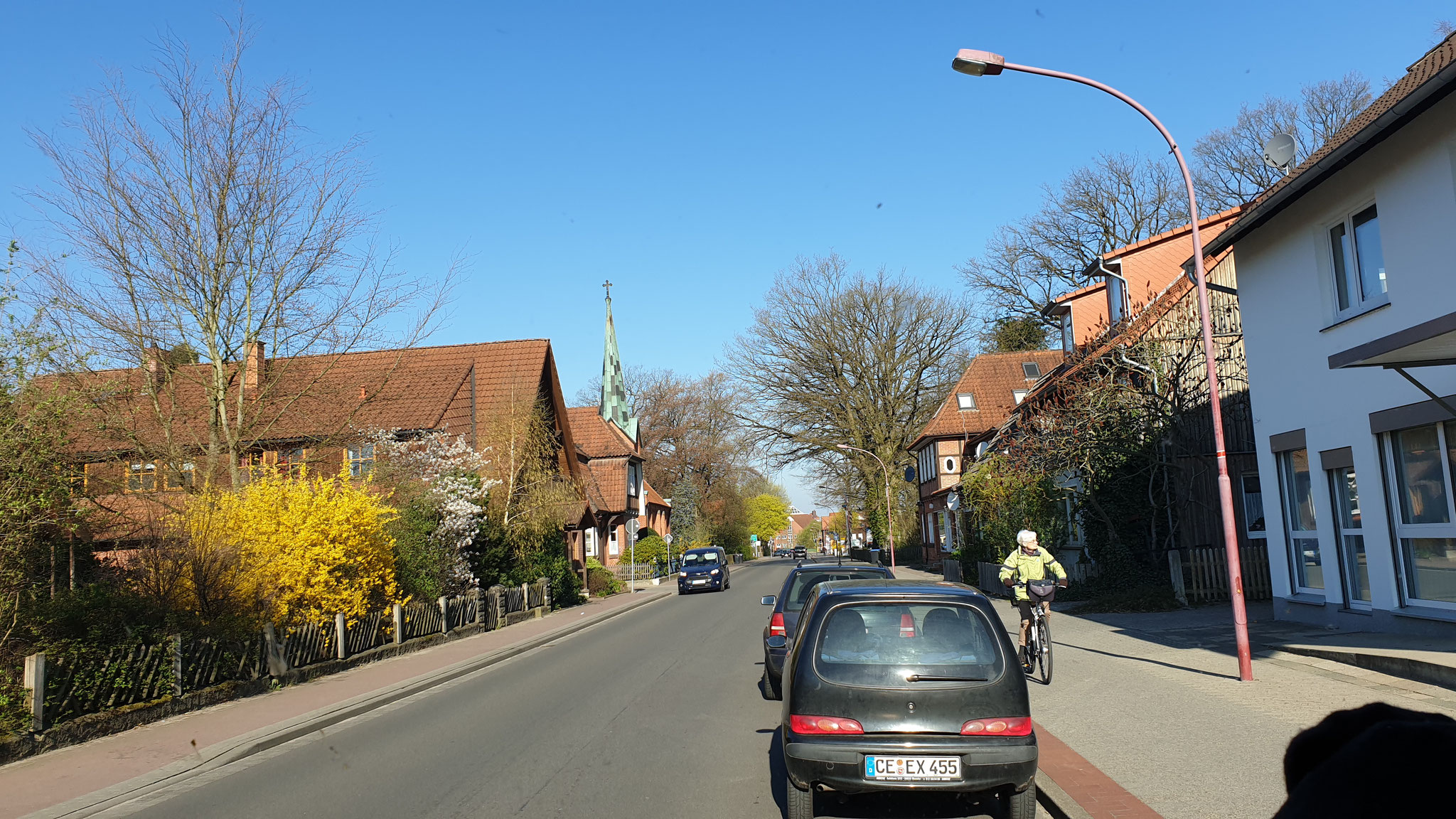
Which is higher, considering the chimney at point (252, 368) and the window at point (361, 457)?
the chimney at point (252, 368)

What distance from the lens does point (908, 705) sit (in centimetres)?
584

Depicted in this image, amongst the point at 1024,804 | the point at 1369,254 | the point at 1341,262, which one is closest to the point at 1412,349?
the point at 1369,254

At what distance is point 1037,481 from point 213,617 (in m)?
18.4

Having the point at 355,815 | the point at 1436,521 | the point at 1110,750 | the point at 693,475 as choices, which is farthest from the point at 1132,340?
the point at 693,475

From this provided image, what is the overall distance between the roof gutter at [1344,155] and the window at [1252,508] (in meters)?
7.74

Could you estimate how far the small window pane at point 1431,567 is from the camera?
450 inches

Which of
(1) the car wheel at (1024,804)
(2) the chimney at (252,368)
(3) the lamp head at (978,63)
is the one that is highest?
(3) the lamp head at (978,63)

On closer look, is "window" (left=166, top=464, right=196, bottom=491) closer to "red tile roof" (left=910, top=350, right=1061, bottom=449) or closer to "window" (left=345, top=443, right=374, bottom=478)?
"window" (left=345, top=443, right=374, bottom=478)

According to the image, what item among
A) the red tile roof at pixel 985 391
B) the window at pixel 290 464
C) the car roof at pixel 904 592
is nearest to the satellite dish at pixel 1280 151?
the car roof at pixel 904 592

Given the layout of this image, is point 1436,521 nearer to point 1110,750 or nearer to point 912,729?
point 1110,750

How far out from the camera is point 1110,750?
7559 mm

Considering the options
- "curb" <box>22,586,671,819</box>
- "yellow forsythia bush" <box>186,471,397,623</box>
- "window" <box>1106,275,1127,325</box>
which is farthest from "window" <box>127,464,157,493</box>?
"window" <box>1106,275,1127,325</box>

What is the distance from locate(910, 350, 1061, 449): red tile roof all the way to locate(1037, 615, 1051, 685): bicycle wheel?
112 feet

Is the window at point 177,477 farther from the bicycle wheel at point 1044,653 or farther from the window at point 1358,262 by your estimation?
the window at point 1358,262
